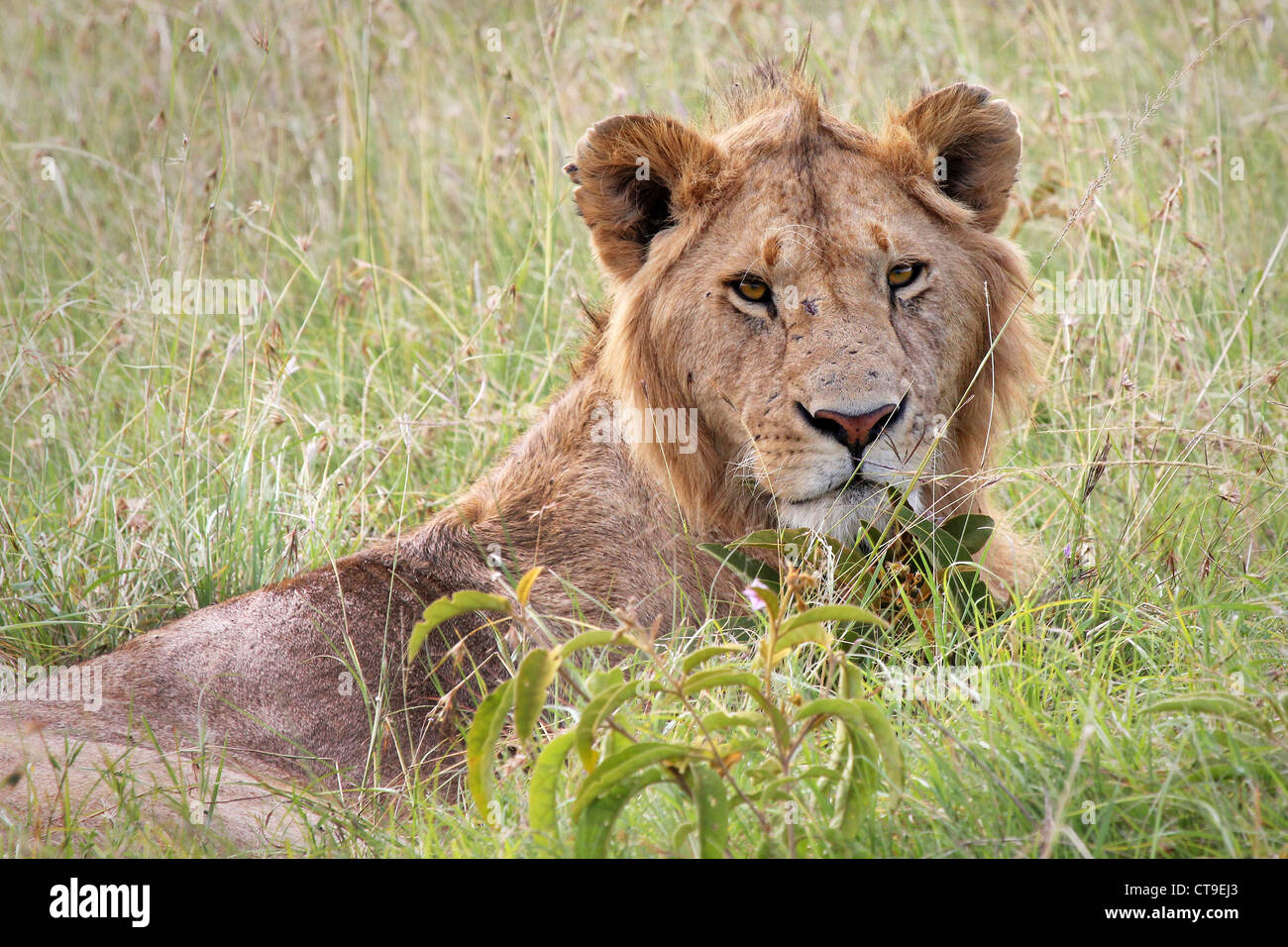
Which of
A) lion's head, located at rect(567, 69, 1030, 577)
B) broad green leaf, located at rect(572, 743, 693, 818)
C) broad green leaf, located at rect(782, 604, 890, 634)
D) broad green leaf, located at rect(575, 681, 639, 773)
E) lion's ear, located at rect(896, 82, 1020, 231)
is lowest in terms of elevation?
broad green leaf, located at rect(572, 743, 693, 818)

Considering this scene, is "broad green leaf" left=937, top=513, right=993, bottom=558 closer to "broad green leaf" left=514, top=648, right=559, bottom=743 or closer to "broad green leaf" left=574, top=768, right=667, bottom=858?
"broad green leaf" left=574, top=768, right=667, bottom=858

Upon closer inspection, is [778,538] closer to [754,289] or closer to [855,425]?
[855,425]

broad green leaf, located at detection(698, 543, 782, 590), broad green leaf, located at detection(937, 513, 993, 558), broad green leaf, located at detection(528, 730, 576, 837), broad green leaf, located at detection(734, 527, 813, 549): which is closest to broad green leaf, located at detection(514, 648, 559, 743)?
broad green leaf, located at detection(528, 730, 576, 837)

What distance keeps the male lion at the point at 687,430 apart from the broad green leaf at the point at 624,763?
1.34 meters

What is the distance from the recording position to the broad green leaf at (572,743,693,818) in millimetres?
2318

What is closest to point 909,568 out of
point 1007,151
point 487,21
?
point 1007,151

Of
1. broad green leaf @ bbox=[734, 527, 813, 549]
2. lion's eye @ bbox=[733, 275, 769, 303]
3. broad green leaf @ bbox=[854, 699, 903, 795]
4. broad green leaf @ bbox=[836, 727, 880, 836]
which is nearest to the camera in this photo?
broad green leaf @ bbox=[854, 699, 903, 795]

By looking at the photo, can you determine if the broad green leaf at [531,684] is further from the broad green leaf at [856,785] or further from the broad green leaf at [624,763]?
the broad green leaf at [856,785]

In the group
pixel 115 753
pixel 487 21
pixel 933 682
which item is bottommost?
pixel 115 753

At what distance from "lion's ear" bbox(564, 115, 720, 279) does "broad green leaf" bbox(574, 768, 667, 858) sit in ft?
7.03
